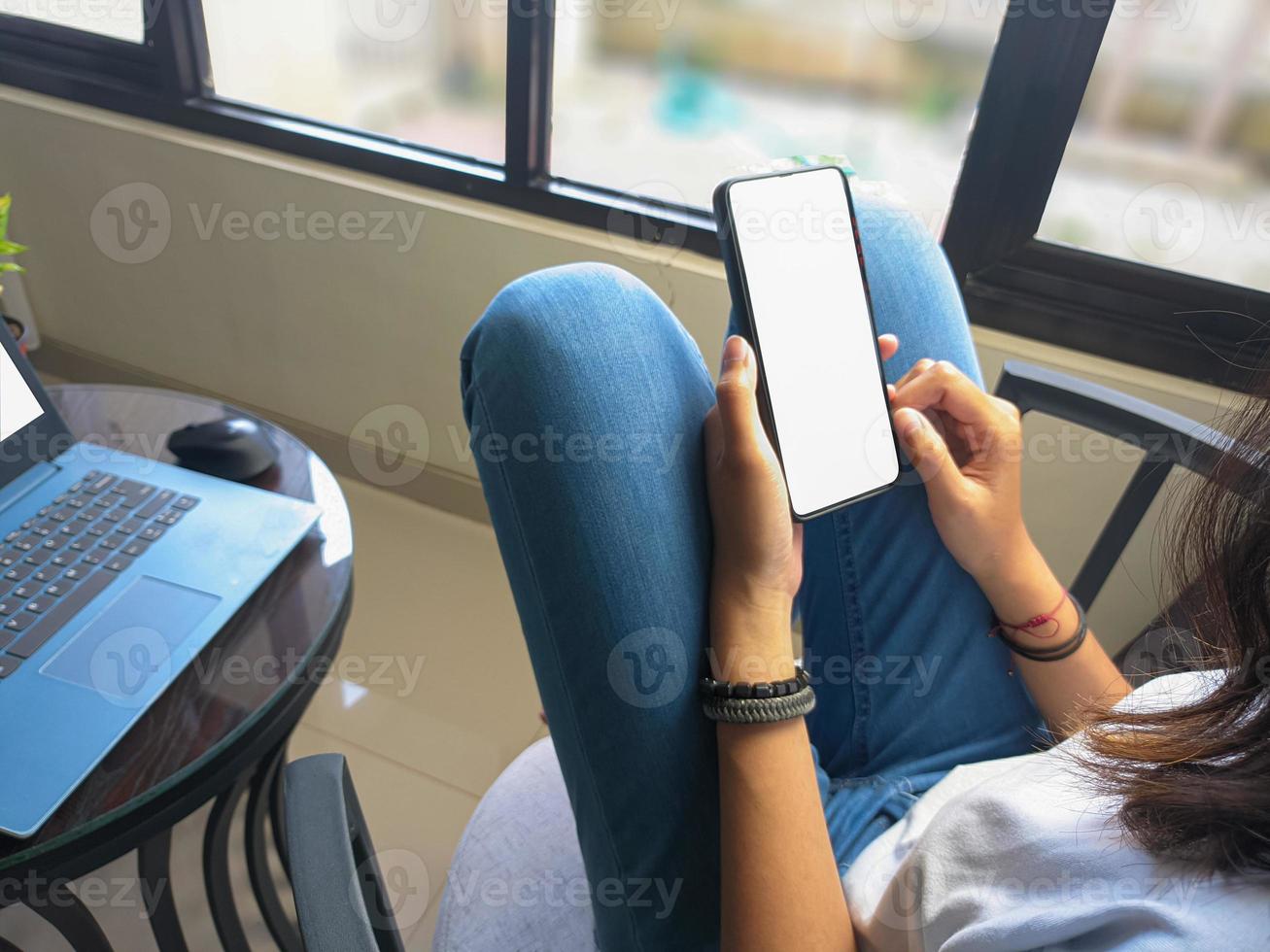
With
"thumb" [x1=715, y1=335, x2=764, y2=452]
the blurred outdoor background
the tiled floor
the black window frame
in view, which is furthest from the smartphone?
the tiled floor

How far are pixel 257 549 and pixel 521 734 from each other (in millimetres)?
652

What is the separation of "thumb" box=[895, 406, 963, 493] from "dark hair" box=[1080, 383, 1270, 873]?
168 mm

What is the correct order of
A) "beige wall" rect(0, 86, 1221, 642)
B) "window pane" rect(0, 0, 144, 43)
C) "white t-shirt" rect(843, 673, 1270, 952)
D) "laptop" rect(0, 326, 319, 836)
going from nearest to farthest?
"white t-shirt" rect(843, 673, 1270, 952) → "laptop" rect(0, 326, 319, 836) → "beige wall" rect(0, 86, 1221, 642) → "window pane" rect(0, 0, 144, 43)

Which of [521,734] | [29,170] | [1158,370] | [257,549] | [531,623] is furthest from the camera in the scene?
[29,170]

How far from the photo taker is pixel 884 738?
70 centimetres

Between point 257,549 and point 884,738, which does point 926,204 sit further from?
point 257,549

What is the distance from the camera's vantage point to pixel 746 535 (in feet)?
1.78

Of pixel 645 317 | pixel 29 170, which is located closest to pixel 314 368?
pixel 29 170

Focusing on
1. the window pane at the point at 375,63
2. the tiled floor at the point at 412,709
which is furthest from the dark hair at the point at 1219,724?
the window pane at the point at 375,63

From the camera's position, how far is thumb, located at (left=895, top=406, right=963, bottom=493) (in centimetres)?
68

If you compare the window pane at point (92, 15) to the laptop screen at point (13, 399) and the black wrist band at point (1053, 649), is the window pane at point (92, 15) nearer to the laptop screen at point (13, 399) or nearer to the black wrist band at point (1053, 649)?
the laptop screen at point (13, 399)

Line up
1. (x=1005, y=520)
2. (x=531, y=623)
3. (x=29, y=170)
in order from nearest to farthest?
(x=531, y=623) → (x=1005, y=520) → (x=29, y=170)

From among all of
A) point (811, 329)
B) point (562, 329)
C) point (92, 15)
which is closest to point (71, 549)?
point (562, 329)

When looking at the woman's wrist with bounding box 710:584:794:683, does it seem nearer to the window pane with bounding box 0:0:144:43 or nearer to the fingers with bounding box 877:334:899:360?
the fingers with bounding box 877:334:899:360
